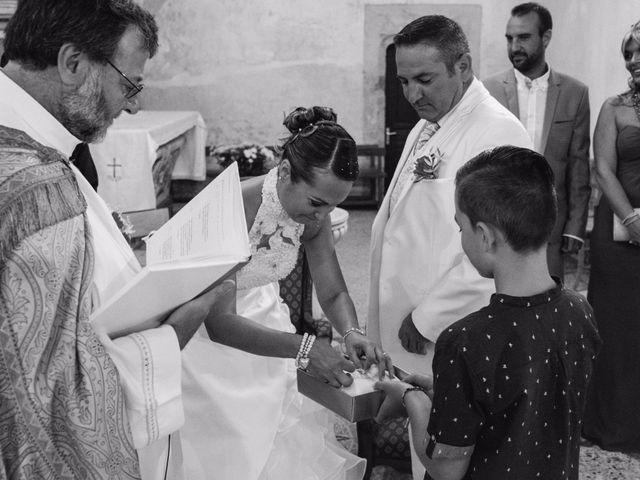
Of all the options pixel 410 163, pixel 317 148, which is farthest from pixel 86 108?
pixel 410 163

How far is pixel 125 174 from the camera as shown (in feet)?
21.6

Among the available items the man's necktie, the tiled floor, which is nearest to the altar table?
the tiled floor

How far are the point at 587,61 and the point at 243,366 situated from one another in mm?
6954

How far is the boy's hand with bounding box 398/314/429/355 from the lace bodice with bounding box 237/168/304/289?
1.53ft

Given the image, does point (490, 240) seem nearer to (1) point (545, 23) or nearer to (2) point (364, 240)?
(1) point (545, 23)

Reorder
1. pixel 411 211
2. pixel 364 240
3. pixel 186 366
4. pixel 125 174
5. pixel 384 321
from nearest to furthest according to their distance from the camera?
pixel 186 366 → pixel 411 211 → pixel 384 321 → pixel 125 174 → pixel 364 240

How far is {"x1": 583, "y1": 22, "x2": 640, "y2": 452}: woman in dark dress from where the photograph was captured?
3.34 metres

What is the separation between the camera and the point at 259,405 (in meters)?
2.51

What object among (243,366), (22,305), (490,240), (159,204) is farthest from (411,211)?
(159,204)

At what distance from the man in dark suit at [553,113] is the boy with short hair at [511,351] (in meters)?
2.49

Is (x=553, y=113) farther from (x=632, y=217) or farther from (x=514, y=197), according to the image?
(x=514, y=197)

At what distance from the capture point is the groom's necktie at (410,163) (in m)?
2.69

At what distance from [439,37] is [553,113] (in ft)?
6.24

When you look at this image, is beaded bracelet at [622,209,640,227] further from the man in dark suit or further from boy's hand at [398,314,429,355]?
boy's hand at [398,314,429,355]
